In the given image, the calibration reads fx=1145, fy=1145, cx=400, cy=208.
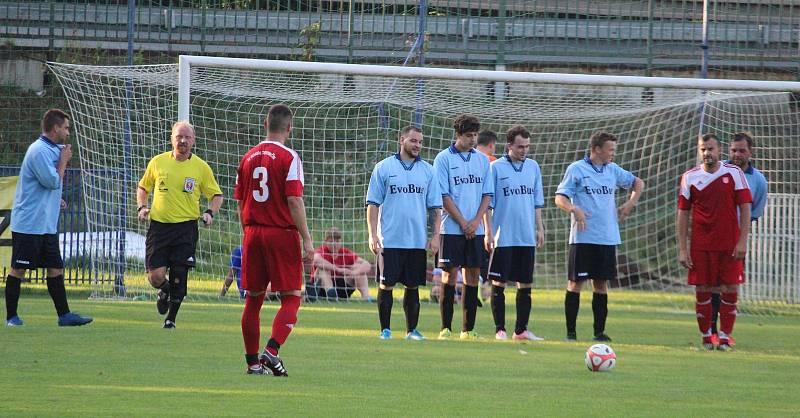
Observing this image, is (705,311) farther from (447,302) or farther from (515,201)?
(447,302)

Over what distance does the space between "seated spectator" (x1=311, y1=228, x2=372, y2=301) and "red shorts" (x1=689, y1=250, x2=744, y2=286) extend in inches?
224

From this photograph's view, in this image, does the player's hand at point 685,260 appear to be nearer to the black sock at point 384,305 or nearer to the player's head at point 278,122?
the black sock at point 384,305

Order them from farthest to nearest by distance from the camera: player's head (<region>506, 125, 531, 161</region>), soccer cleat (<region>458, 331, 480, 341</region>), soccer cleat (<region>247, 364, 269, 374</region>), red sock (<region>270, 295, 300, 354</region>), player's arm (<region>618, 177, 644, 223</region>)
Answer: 1. player's arm (<region>618, 177, 644, 223</region>)
2. player's head (<region>506, 125, 531, 161</region>)
3. soccer cleat (<region>458, 331, 480, 341</region>)
4. soccer cleat (<region>247, 364, 269, 374</region>)
5. red sock (<region>270, 295, 300, 354</region>)

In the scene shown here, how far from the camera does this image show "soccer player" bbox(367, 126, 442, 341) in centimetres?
1060

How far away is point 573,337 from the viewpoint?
11.1 m

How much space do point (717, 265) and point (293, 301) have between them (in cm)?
460

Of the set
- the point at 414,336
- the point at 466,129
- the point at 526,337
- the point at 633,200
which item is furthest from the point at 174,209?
the point at 633,200

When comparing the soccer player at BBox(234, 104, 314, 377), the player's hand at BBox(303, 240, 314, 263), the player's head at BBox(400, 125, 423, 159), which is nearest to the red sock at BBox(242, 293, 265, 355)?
the soccer player at BBox(234, 104, 314, 377)

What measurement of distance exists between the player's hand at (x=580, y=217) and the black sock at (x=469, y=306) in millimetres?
1217

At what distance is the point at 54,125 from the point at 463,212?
3.97 meters

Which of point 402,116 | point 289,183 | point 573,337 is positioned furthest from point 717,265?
point 402,116

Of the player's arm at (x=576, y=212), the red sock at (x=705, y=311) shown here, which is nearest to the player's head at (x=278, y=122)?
the player's arm at (x=576, y=212)

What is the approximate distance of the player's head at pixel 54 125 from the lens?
427 inches

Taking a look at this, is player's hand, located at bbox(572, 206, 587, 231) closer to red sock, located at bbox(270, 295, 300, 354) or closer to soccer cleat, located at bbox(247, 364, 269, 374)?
red sock, located at bbox(270, 295, 300, 354)
